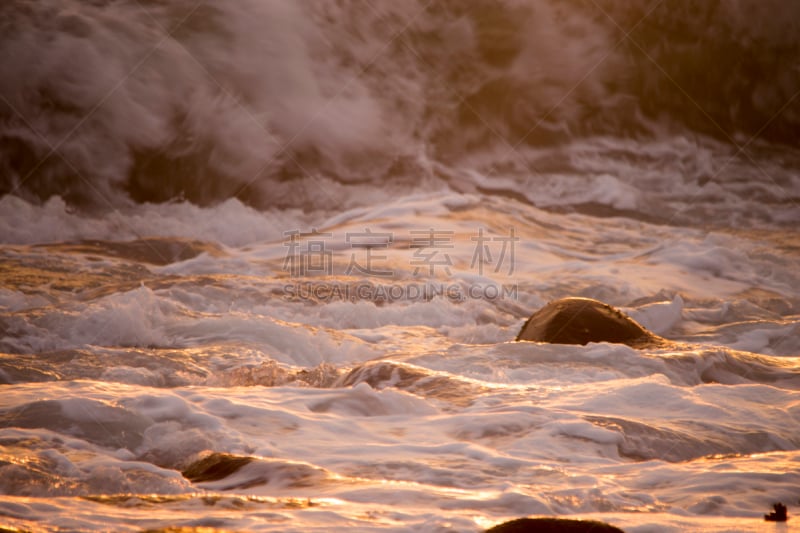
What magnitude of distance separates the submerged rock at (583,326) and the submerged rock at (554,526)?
4.64 meters

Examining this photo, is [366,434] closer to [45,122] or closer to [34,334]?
A: [34,334]

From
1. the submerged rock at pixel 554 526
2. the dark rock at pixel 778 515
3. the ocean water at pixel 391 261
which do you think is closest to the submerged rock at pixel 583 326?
the ocean water at pixel 391 261

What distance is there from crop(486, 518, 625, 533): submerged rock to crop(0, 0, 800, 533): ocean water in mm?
293

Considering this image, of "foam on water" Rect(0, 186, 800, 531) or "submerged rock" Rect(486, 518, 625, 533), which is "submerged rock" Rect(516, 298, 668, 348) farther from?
"submerged rock" Rect(486, 518, 625, 533)

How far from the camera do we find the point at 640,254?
49.7 ft

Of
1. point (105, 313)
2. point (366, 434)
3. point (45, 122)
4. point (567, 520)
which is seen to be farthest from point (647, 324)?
point (45, 122)

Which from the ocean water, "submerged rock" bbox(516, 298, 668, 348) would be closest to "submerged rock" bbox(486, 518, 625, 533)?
the ocean water

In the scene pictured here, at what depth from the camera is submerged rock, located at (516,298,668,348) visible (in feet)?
24.3

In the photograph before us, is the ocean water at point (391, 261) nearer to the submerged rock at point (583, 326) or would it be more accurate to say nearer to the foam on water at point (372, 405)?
the foam on water at point (372, 405)

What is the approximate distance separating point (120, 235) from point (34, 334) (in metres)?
7.79

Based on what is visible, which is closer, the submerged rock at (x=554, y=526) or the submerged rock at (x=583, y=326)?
the submerged rock at (x=554, y=526)

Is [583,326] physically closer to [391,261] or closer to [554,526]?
[554,526]

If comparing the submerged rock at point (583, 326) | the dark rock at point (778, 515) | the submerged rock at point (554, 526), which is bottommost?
the dark rock at point (778, 515)

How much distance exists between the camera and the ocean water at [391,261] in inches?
149
